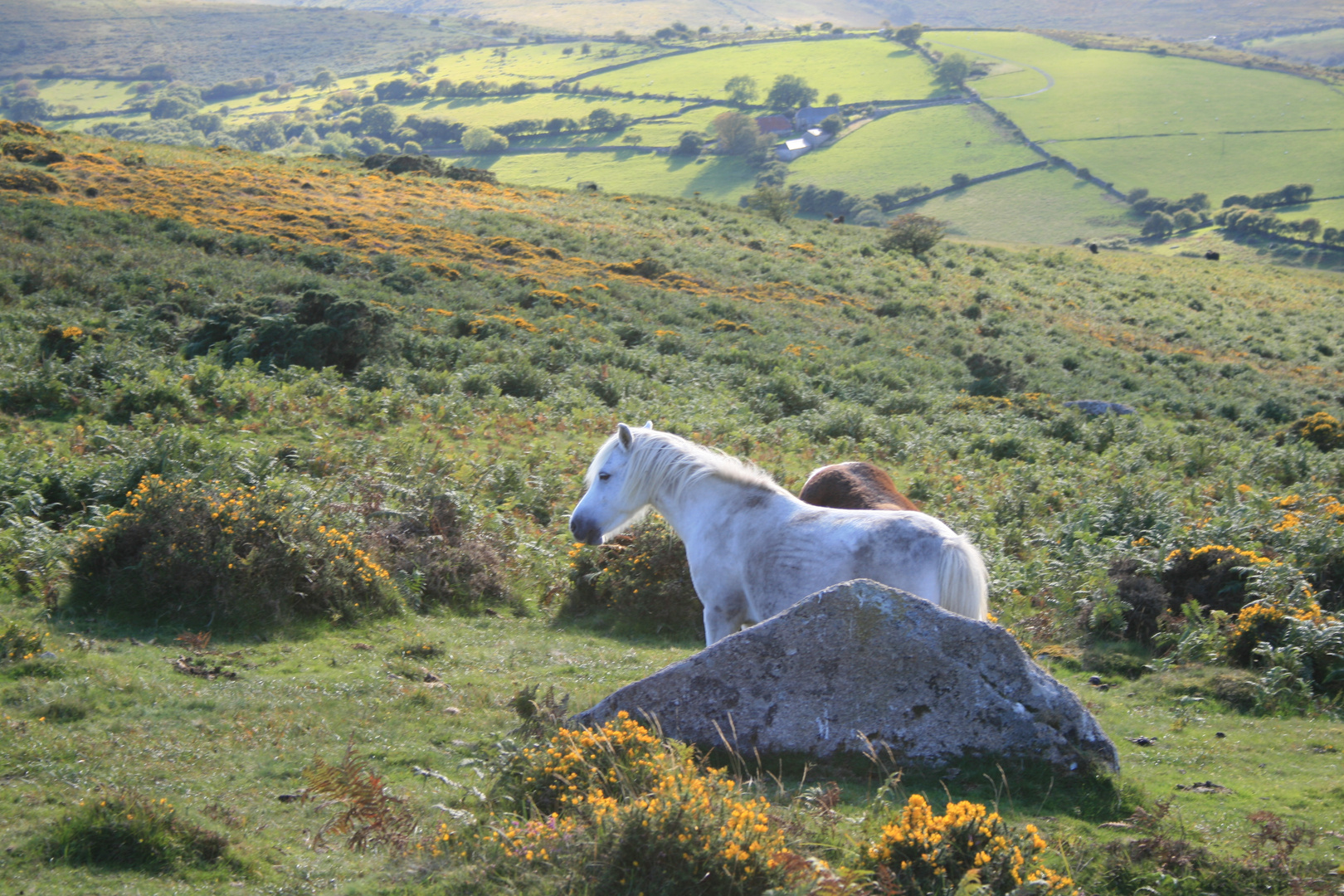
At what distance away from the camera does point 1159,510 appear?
11.0m

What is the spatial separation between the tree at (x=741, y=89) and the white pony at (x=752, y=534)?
135 m

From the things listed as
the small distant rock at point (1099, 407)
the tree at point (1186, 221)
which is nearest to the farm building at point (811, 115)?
the tree at point (1186, 221)

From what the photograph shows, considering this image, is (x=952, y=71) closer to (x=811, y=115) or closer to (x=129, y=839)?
(x=811, y=115)

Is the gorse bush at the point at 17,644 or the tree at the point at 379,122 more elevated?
the tree at the point at 379,122

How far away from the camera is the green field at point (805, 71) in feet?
432

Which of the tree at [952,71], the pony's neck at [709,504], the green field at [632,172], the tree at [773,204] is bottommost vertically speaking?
the pony's neck at [709,504]

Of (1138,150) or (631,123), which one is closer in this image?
(1138,150)

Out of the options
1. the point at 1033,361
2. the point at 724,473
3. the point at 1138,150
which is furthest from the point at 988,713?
the point at 1138,150

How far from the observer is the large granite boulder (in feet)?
15.5

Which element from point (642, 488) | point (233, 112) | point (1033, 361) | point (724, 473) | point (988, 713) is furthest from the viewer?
point (233, 112)

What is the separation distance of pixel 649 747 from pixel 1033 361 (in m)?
27.0

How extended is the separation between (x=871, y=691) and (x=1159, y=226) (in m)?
93.2

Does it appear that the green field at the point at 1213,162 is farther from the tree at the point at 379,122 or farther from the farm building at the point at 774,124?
the tree at the point at 379,122

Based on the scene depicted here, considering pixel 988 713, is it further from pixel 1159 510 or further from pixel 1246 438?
pixel 1246 438
